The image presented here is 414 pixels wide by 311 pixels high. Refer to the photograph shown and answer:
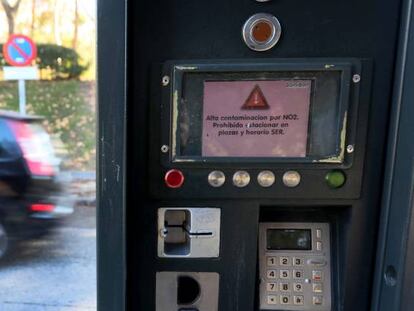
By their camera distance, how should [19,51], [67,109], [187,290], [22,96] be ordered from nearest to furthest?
[187,290] < [19,51] < [22,96] < [67,109]

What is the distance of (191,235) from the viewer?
1.15m

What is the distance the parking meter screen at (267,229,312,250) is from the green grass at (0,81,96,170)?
131 inches

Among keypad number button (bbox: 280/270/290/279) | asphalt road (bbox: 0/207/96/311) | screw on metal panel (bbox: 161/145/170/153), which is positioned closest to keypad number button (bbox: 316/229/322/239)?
keypad number button (bbox: 280/270/290/279)

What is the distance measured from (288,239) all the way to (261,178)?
0.21 meters

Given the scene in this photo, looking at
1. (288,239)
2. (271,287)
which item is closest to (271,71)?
(288,239)

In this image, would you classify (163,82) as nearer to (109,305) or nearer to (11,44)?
(109,305)

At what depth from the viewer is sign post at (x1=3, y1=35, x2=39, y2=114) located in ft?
13.9

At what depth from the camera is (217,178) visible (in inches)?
43.8

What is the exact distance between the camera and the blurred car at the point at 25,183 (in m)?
3.60

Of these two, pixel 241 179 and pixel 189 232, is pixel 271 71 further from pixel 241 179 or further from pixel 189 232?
pixel 189 232

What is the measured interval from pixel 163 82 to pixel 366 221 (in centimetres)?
58

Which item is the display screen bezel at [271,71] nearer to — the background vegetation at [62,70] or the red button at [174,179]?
the red button at [174,179]

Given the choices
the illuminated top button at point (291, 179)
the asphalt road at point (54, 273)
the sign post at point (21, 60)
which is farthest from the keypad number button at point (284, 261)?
the sign post at point (21, 60)

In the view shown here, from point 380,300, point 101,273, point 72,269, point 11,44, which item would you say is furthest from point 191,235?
point 11,44
